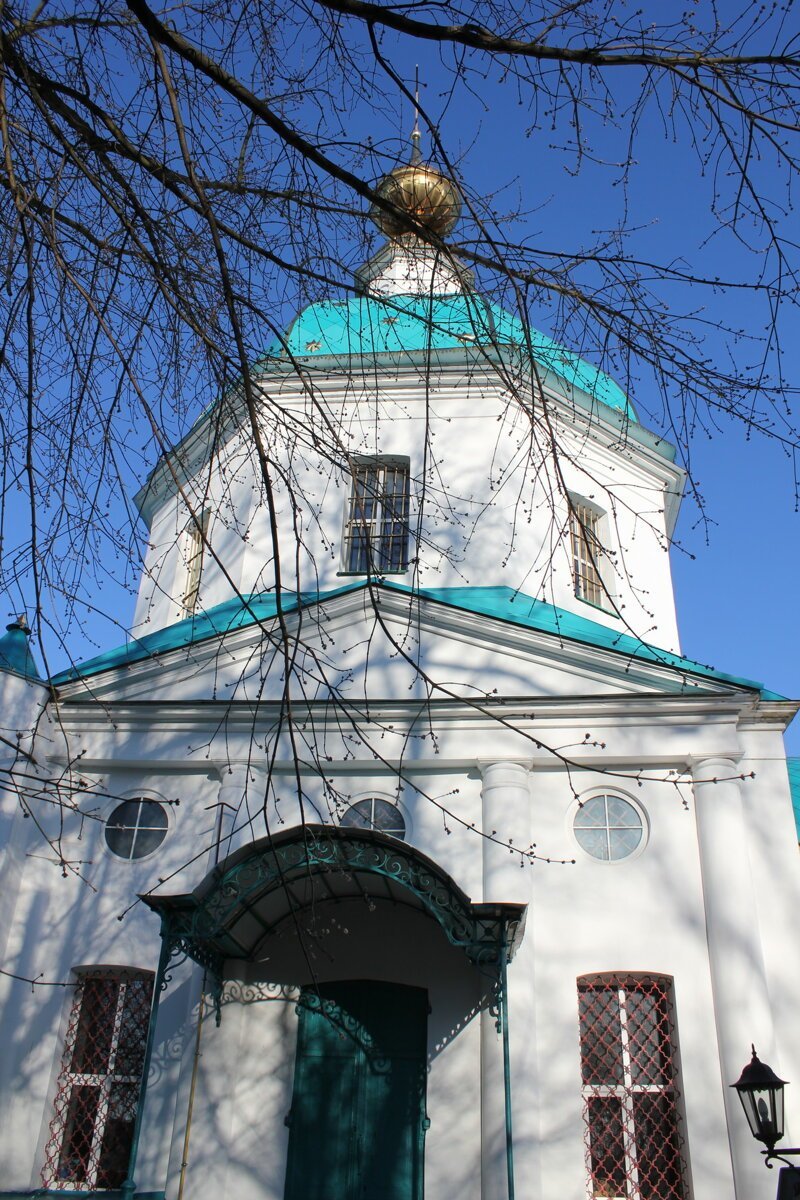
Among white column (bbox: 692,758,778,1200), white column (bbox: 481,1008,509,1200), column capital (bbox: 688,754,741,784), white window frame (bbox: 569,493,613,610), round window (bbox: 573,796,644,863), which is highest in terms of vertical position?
white window frame (bbox: 569,493,613,610)

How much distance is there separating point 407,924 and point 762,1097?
3392mm

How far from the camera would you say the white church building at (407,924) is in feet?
27.9

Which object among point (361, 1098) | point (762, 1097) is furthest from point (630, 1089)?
point (361, 1098)

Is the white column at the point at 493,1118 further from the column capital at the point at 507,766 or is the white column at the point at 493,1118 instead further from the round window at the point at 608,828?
the column capital at the point at 507,766

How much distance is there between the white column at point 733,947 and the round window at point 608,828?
58 centimetres

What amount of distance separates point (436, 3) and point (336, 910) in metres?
7.74

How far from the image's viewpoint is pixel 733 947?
8906 mm

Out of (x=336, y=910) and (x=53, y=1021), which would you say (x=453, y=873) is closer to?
(x=336, y=910)

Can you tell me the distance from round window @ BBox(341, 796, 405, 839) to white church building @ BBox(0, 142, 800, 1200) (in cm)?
3

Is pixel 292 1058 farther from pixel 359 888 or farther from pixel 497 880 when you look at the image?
pixel 497 880

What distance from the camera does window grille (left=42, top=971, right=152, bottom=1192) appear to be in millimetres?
9016

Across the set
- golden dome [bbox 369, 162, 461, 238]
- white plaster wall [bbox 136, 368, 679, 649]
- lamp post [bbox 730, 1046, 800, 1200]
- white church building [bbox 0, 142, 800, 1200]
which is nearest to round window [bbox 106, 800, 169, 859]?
white church building [bbox 0, 142, 800, 1200]

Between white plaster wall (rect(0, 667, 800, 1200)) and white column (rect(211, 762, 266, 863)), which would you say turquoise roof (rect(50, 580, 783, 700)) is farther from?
white column (rect(211, 762, 266, 863))

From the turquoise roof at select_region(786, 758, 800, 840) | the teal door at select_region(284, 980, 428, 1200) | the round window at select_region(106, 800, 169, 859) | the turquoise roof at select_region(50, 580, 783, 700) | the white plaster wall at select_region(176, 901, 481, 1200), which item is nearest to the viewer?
the white plaster wall at select_region(176, 901, 481, 1200)
